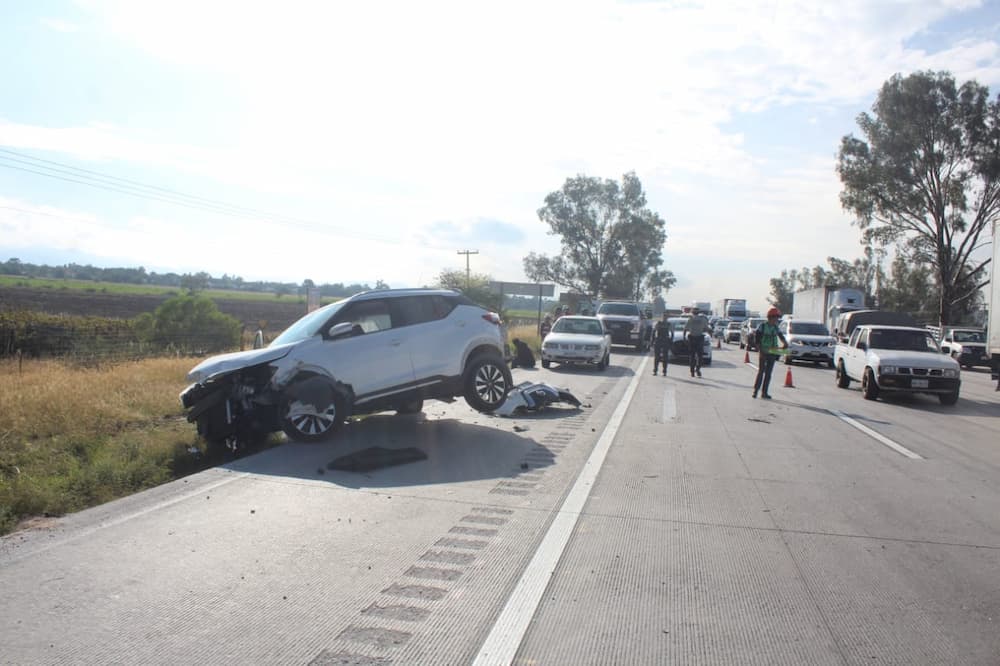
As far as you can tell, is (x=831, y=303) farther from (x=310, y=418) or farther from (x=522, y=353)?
(x=310, y=418)

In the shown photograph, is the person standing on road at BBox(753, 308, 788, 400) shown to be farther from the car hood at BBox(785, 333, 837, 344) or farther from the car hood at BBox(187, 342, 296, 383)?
the car hood at BBox(785, 333, 837, 344)

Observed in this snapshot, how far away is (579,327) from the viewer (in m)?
22.8

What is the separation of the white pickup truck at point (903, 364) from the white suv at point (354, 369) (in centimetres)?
889

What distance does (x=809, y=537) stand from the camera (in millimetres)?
5891

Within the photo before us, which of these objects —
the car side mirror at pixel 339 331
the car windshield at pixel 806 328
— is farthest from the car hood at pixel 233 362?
the car windshield at pixel 806 328

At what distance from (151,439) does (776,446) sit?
7836 millimetres

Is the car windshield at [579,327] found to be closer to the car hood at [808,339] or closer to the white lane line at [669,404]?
the white lane line at [669,404]

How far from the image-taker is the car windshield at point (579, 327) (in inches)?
886

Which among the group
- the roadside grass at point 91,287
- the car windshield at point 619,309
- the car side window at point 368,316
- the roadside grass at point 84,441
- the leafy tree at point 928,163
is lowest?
the roadside grass at point 84,441

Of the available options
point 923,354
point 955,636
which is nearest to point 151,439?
point 955,636

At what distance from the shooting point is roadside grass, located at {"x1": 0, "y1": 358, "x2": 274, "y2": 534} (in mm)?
6801

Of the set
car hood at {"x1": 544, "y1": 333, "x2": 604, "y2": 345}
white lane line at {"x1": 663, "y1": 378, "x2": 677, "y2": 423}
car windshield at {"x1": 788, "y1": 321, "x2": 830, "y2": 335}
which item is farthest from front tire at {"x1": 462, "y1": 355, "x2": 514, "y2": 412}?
car windshield at {"x1": 788, "y1": 321, "x2": 830, "y2": 335}

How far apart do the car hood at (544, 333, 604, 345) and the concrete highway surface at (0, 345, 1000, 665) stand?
37.9ft

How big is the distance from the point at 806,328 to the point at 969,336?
33.6 feet
